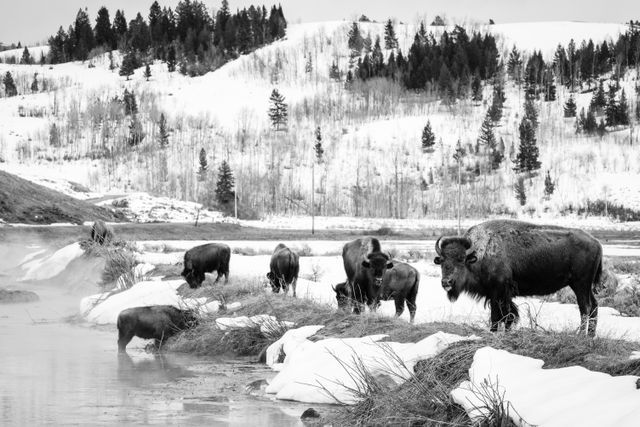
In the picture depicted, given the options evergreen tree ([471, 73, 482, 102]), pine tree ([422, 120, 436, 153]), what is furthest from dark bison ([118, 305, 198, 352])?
evergreen tree ([471, 73, 482, 102])

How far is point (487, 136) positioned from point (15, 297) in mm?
97420

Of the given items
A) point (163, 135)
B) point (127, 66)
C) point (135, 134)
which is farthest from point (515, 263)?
point (127, 66)

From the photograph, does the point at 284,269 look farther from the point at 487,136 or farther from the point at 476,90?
the point at 476,90

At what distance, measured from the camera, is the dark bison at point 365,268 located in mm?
14531

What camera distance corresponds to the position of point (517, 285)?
39.1 feet

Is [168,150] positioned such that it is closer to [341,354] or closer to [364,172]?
[364,172]

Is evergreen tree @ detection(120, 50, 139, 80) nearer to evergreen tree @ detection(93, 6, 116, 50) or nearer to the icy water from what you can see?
evergreen tree @ detection(93, 6, 116, 50)

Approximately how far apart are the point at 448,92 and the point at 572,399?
13416cm

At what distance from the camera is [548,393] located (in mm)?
6773

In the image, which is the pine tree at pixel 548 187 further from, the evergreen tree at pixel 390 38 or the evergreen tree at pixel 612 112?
the evergreen tree at pixel 390 38

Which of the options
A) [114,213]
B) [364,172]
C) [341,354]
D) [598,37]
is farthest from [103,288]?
[598,37]

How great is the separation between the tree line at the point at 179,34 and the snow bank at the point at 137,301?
474 ft

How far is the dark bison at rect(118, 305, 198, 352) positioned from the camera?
49.7 ft

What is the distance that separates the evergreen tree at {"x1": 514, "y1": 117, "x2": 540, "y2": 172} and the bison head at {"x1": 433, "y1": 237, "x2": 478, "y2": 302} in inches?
3778
